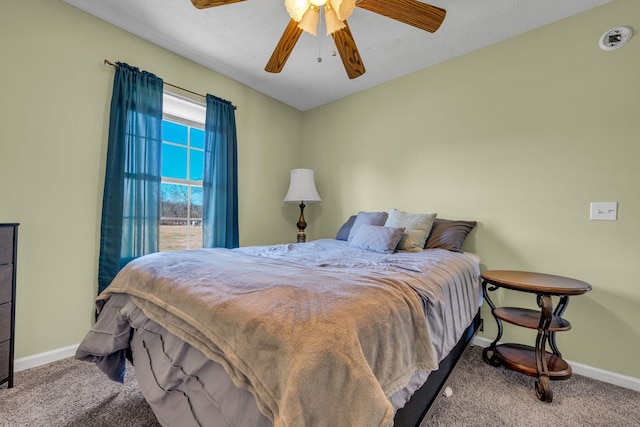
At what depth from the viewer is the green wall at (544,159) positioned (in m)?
1.81

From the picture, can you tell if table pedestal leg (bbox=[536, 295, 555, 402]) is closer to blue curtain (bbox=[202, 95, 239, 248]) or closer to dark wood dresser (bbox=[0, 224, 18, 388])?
blue curtain (bbox=[202, 95, 239, 248])

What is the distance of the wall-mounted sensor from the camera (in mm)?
1799

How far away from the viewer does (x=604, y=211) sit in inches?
72.9

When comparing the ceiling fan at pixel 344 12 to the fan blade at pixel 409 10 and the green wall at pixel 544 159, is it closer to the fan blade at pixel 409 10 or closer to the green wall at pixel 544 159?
the fan blade at pixel 409 10

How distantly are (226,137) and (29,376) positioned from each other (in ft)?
7.67

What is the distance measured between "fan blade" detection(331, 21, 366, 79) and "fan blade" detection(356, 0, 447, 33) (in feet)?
0.61

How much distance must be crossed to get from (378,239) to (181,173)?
2.07 meters

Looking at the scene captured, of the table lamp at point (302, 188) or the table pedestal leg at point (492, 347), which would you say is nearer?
the table pedestal leg at point (492, 347)

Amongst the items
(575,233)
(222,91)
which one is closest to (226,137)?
(222,91)

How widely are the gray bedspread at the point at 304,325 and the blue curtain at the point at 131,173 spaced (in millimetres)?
742

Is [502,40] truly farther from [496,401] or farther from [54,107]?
[54,107]

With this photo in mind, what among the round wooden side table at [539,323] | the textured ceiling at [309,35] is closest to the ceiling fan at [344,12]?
the textured ceiling at [309,35]

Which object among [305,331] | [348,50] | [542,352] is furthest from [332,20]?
[542,352]

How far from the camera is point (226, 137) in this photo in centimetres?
290
